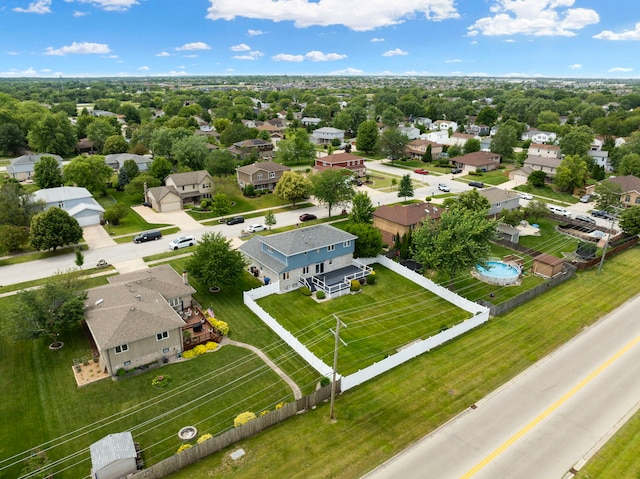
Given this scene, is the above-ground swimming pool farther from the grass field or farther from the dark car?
the dark car

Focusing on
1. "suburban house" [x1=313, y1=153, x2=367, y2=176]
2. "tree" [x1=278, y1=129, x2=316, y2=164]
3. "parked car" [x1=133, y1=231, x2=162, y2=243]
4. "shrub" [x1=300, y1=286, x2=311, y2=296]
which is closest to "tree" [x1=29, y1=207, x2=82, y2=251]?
"parked car" [x1=133, y1=231, x2=162, y2=243]

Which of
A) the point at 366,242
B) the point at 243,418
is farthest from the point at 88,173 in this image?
the point at 243,418

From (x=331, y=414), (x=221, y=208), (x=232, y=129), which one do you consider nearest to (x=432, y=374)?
(x=331, y=414)

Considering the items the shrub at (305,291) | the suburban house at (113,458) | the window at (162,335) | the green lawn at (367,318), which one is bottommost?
the green lawn at (367,318)

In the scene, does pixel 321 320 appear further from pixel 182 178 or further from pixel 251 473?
pixel 182 178

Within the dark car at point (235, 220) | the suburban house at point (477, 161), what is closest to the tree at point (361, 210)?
the dark car at point (235, 220)

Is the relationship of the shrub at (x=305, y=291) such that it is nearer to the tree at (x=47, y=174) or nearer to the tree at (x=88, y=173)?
the tree at (x=88, y=173)
